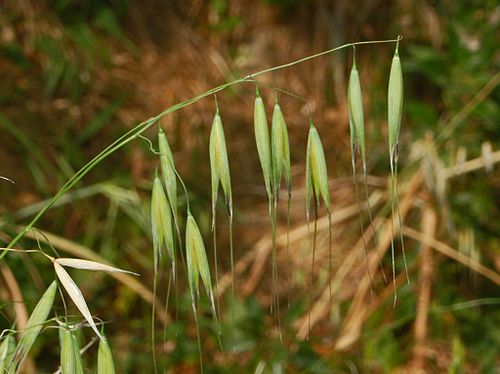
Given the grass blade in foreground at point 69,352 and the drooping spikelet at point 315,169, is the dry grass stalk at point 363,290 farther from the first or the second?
the grass blade in foreground at point 69,352

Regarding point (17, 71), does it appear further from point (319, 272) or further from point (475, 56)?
point (475, 56)

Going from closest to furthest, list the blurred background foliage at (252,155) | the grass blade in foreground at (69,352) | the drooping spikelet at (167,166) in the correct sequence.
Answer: the grass blade in foreground at (69,352), the drooping spikelet at (167,166), the blurred background foliage at (252,155)

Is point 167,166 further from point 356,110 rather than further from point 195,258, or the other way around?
point 356,110

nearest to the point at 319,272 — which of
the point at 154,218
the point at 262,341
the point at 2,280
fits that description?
the point at 262,341

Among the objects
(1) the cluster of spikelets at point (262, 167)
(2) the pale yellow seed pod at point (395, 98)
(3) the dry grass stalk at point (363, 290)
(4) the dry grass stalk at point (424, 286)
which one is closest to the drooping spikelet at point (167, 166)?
(1) the cluster of spikelets at point (262, 167)

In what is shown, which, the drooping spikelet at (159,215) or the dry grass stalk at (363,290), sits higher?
the drooping spikelet at (159,215)

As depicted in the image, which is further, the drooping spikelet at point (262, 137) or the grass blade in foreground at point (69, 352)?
the drooping spikelet at point (262, 137)

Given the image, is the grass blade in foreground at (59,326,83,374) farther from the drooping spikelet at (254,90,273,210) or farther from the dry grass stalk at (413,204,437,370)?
the dry grass stalk at (413,204,437,370)

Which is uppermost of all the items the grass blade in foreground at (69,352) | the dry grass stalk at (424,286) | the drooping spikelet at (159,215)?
the drooping spikelet at (159,215)

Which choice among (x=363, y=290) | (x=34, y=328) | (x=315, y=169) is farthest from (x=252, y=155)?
(x=34, y=328)
